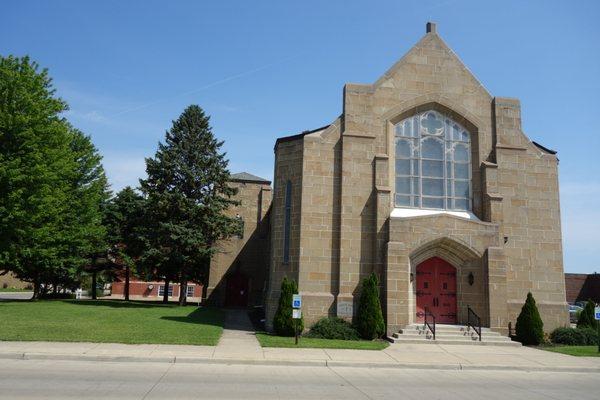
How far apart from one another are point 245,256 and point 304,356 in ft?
77.1

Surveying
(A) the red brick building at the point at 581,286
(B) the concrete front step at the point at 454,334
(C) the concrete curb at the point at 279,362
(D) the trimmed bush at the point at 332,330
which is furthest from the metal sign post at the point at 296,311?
(A) the red brick building at the point at 581,286

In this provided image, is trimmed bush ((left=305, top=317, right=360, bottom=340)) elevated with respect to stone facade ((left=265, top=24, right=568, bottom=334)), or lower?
lower

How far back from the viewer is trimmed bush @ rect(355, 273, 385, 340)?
19000 mm

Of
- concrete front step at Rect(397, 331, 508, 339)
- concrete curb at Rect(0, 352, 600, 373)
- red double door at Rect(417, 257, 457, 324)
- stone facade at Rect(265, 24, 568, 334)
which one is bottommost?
concrete curb at Rect(0, 352, 600, 373)

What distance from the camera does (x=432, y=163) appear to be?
888 inches

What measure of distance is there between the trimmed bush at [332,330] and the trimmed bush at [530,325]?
21.9 feet

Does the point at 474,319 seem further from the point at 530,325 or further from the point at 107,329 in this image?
the point at 107,329

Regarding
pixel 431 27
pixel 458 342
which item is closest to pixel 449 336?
pixel 458 342

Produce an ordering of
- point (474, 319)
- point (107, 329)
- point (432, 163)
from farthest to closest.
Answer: point (432, 163), point (474, 319), point (107, 329)

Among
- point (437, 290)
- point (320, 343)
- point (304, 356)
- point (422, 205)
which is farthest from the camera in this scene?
point (422, 205)

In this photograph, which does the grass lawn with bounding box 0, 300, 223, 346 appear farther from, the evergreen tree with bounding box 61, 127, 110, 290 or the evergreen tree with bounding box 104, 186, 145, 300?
the evergreen tree with bounding box 104, 186, 145, 300

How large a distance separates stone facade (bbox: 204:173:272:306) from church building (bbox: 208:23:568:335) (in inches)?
612

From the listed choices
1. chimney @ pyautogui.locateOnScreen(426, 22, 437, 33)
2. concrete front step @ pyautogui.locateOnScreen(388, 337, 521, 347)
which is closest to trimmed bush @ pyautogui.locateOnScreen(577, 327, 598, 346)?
concrete front step @ pyautogui.locateOnScreen(388, 337, 521, 347)

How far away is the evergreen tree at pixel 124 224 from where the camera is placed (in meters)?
36.4
